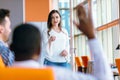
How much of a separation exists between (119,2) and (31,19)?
16.7 feet

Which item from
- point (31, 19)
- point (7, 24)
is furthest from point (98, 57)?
point (31, 19)

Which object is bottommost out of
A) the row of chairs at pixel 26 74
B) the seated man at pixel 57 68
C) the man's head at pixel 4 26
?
the row of chairs at pixel 26 74

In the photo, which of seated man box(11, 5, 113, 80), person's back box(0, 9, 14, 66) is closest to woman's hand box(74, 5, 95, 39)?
seated man box(11, 5, 113, 80)

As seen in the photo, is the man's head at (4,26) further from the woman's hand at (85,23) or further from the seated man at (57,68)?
the woman's hand at (85,23)

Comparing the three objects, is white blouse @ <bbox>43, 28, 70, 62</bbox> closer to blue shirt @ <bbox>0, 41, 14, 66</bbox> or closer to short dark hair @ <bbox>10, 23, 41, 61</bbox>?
blue shirt @ <bbox>0, 41, 14, 66</bbox>

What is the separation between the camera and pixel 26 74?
136 cm

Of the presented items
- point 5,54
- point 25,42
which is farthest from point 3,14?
point 25,42

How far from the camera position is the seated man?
1354mm

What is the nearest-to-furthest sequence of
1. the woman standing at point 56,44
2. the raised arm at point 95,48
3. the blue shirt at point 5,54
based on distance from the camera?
the raised arm at point 95,48, the blue shirt at point 5,54, the woman standing at point 56,44

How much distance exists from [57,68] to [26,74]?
12 centimetres

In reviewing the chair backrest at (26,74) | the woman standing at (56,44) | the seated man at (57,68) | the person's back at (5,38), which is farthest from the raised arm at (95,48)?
the woman standing at (56,44)

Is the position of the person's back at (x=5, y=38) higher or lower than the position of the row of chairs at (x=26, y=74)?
higher

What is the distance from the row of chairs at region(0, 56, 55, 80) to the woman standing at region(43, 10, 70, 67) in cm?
309

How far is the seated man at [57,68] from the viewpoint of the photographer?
1.35 meters
